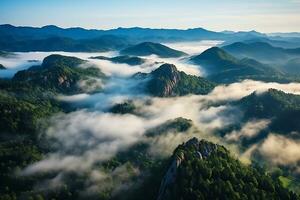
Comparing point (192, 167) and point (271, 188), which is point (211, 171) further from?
point (271, 188)

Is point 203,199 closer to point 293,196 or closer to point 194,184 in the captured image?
point 194,184

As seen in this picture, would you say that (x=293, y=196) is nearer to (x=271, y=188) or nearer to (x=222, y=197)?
(x=271, y=188)

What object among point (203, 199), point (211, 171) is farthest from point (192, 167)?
point (203, 199)

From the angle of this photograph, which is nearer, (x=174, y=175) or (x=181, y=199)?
(x=181, y=199)

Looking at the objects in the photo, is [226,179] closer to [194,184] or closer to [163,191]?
[194,184]

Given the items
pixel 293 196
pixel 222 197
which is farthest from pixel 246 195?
pixel 293 196

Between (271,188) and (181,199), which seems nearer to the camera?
(181,199)

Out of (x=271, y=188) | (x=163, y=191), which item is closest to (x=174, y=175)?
(x=163, y=191)
